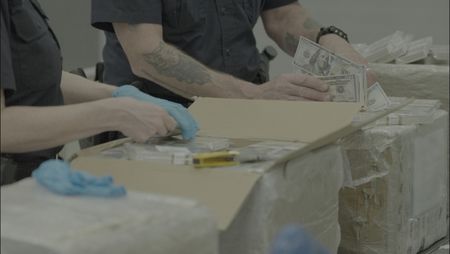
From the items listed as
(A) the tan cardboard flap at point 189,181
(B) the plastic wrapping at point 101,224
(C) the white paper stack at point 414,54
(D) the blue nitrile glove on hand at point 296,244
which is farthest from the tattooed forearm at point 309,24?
(D) the blue nitrile glove on hand at point 296,244

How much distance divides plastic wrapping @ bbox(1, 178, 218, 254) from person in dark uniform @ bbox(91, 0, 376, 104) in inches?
40.8

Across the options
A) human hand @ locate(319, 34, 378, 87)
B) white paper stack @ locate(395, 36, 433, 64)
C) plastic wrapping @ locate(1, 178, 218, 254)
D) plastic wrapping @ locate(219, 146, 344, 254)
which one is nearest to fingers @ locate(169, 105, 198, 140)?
plastic wrapping @ locate(219, 146, 344, 254)

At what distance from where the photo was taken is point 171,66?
92.0 inches

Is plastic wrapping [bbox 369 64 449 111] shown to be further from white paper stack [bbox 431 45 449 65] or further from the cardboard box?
the cardboard box

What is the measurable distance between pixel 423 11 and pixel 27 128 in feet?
8.52

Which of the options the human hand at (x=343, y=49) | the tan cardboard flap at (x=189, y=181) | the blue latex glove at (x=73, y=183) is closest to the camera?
the blue latex glove at (x=73, y=183)

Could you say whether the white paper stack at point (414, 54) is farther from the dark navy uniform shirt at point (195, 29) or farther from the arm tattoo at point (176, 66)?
the arm tattoo at point (176, 66)

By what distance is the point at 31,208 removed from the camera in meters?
1.18

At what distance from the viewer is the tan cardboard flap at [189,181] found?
1368 mm

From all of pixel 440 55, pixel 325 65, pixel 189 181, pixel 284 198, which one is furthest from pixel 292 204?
pixel 440 55

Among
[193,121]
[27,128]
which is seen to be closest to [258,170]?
[193,121]

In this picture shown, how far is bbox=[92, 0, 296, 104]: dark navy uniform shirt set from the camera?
2.29 metres

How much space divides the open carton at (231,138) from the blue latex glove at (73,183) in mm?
185

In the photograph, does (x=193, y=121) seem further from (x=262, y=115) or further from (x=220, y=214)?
(x=220, y=214)
